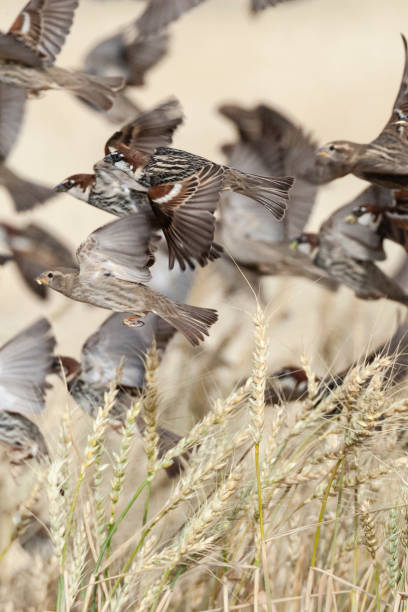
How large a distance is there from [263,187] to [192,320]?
0.73 feet

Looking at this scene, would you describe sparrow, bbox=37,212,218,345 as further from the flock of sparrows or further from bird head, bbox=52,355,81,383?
bird head, bbox=52,355,81,383

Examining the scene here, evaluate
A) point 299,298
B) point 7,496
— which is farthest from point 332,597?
point 299,298

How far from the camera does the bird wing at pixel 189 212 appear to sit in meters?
1.21

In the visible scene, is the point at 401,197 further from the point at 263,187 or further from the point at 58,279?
the point at 58,279

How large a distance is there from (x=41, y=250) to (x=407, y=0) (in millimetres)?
10521

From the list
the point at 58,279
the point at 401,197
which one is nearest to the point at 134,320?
the point at 58,279

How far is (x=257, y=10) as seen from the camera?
6.16 ft

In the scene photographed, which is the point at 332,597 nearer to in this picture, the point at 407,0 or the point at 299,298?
the point at 299,298

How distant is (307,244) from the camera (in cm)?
210

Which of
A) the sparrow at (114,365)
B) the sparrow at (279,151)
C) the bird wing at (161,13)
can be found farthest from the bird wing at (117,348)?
the bird wing at (161,13)

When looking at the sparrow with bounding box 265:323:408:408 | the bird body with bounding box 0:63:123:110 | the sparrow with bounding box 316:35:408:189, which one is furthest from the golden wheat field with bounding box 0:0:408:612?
the sparrow with bounding box 316:35:408:189

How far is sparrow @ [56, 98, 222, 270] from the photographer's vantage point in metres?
1.22

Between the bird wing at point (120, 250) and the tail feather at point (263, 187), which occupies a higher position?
the tail feather at point (263, 187)

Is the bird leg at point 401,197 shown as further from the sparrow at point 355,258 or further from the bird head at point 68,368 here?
the bird head at point 68,368
